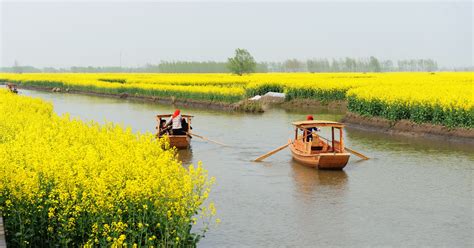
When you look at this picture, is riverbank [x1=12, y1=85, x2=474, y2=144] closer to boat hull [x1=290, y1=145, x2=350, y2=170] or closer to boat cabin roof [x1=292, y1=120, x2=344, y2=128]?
boat cabin roof [x1=292, y1=120, x2=344, y2=128]

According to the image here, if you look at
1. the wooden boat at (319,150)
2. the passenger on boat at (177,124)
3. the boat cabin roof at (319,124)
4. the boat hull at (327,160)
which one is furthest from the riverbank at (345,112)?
the passenger on boat at (177,124)

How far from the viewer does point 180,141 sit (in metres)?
27.8

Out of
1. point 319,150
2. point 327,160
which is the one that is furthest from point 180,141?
point 327,160

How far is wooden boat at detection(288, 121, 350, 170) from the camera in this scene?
22078 mm

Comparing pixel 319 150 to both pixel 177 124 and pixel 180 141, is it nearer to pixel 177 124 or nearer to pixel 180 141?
pixel 180 141

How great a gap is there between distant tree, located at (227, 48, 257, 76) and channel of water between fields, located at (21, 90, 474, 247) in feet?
328

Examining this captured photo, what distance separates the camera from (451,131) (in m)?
31.7

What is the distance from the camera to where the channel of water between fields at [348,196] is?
14.2m

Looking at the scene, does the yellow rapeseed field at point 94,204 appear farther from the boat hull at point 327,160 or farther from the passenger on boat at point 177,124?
the passenger on boat at point 177,124

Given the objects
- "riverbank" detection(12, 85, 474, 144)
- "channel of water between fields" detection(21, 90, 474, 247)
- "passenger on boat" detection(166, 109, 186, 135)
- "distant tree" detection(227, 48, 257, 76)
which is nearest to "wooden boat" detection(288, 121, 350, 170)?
"channel of water between fields" detection(21, 90, 474, 247)

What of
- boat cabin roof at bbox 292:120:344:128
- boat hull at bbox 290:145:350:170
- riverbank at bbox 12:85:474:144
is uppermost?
boat cabin roof at bbox 292:120:344:128

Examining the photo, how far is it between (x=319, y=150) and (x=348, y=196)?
18.7ft

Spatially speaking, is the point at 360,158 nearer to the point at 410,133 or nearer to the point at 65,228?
the point at 410,133

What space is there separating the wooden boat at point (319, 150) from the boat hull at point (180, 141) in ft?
15.7
